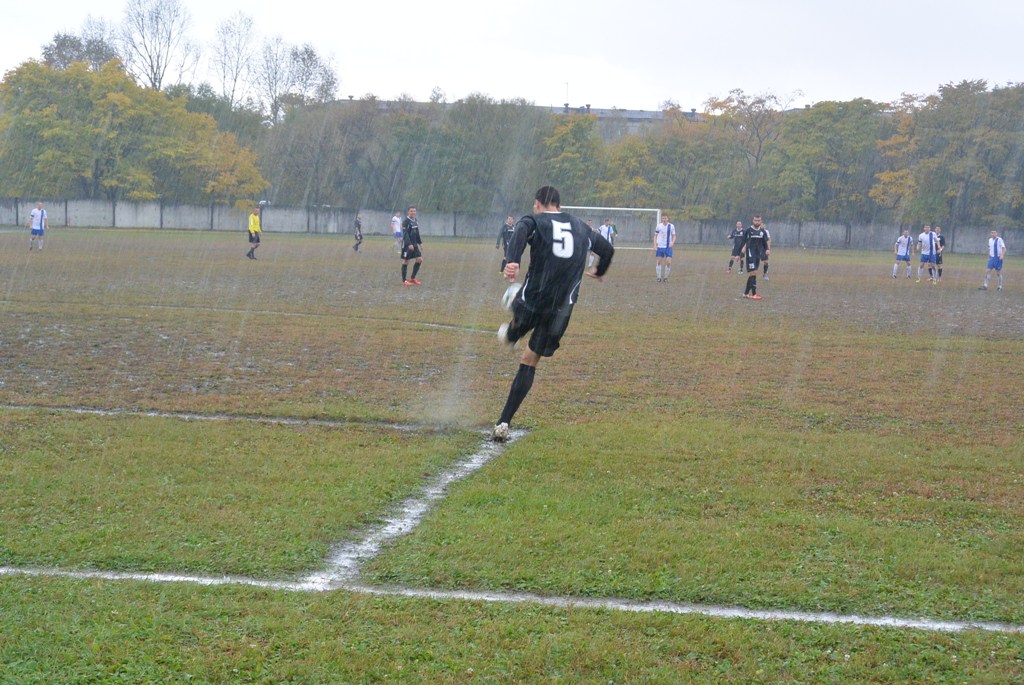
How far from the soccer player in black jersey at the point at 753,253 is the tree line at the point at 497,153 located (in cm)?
4479

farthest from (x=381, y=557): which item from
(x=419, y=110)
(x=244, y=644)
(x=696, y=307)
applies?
(x=419, y=110)

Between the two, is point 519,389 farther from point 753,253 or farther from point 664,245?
point 664,245

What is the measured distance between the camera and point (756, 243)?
2552 centimetres

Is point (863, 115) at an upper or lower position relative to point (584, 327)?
upper

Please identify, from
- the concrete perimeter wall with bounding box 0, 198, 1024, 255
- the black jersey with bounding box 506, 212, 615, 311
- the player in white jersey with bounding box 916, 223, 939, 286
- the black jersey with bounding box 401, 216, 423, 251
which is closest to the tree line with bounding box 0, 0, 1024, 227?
the concrete perimeter wall with bounding box 0, 198, 1024, 255

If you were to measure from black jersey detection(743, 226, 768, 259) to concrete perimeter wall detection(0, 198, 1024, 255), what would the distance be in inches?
1598

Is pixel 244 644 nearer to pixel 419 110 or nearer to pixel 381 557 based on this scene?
pixel 381 557

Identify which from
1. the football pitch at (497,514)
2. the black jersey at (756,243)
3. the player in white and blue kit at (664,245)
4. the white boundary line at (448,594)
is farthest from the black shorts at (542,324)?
the player in white and blue kit at (664,245)

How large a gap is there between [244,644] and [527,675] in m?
1.14

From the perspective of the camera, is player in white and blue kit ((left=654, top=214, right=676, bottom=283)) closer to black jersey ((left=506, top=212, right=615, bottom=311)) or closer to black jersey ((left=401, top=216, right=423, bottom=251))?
black jersey ((left=401, top=216, right=423, bottom=251))

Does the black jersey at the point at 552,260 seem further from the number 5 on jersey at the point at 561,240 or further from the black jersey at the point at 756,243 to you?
the black jersey at the point at 756,243

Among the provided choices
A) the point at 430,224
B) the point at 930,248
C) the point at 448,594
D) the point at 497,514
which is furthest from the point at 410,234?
the point at 430,224

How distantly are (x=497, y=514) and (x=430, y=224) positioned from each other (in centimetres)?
7226

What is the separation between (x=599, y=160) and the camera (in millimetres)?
75188
